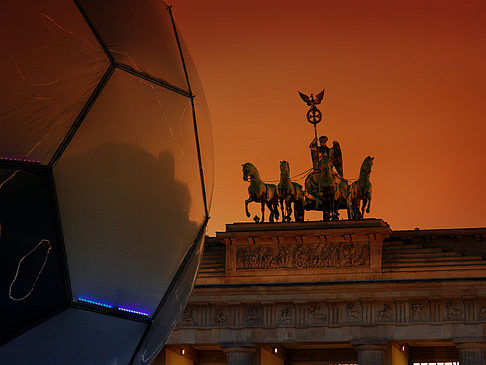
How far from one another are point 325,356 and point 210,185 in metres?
29.4

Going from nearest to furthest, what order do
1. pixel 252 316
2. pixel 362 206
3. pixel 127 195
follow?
1. pixel 127 195
2. pixel 362 206
3. pixel 252 316

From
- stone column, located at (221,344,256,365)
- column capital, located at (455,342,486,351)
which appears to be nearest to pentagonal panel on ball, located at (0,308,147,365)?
column capital, located at (455,342,486,351)

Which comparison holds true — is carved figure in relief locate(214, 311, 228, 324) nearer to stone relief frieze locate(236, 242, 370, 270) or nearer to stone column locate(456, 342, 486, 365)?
stone relief frieze locate(236, 242, 370, 270)

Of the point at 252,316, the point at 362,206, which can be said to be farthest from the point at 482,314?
the point at 252,316

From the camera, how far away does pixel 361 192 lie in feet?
102

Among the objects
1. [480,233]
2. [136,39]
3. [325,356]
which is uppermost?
[480,233]

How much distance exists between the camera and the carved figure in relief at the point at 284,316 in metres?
31.5

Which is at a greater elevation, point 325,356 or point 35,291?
point 325,356

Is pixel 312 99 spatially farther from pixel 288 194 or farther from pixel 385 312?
pixel 385 312

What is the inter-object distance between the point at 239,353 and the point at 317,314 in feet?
7.72

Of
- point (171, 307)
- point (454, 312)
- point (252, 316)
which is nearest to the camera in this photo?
point (171, 307)

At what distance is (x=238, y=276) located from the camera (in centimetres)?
3200

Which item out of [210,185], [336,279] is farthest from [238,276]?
[210,185]

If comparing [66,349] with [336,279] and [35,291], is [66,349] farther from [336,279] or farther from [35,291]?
[336,279]
